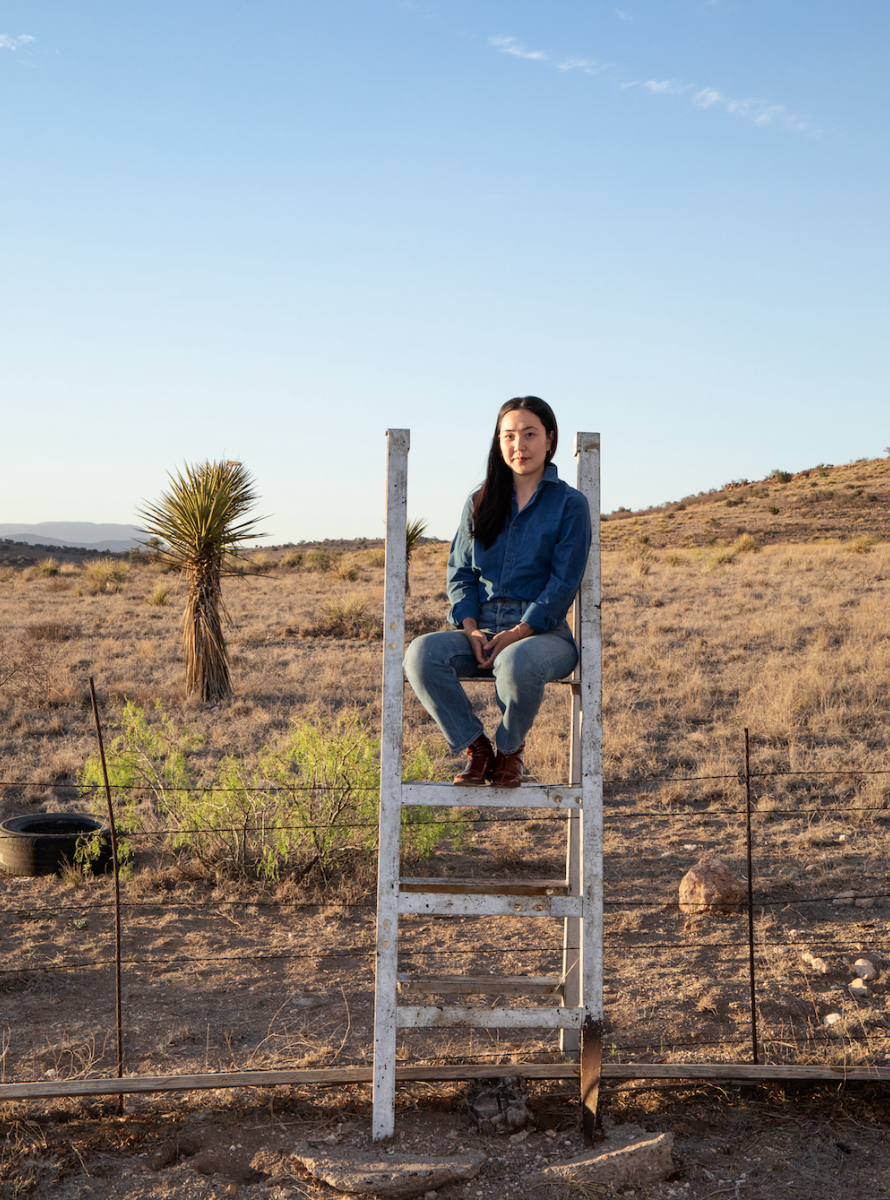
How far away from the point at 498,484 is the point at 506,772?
3.36ft

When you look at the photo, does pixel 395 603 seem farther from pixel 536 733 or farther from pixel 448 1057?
pixel 536 733

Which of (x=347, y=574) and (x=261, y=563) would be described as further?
(x=347, y=574)

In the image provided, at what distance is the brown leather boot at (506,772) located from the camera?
3104mm

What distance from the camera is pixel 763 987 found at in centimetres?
487

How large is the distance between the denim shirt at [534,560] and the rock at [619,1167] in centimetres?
176

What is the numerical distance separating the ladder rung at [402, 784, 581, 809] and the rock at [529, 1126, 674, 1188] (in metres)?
1.16

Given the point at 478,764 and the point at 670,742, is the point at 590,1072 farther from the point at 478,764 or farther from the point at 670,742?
the point at 670,742

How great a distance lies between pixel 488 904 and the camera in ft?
10.3

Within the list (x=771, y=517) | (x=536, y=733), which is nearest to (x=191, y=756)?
(x=536, y=733)

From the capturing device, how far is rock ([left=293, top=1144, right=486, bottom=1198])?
9.68ft

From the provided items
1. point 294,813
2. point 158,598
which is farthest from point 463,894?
point 158,598

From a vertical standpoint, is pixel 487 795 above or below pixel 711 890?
above

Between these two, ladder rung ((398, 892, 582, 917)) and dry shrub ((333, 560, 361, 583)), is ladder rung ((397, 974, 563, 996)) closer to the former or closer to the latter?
ladder rung ((398, 892, 582, 917))

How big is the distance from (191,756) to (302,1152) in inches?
263
